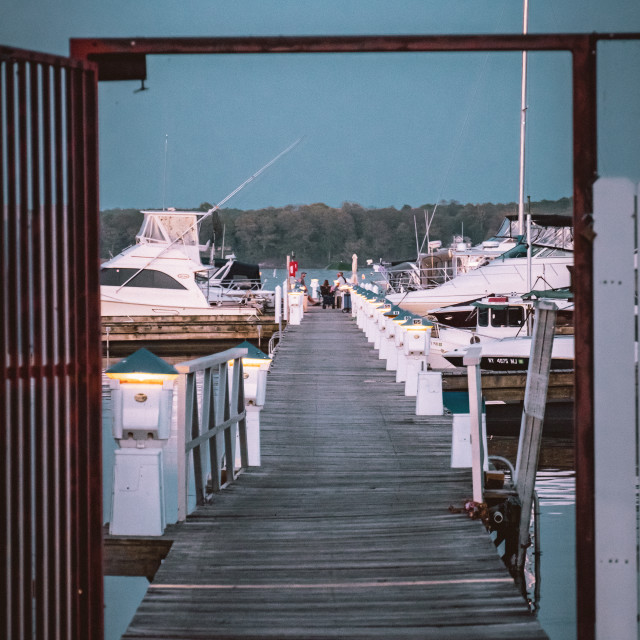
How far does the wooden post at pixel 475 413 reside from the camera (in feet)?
25.1

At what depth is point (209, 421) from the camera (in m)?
8.77

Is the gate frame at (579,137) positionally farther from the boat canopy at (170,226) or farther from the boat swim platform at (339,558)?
the boat canopy at (170,226)

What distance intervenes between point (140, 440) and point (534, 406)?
11.7 ft

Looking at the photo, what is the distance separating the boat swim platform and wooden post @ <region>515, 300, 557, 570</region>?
1.78 ft

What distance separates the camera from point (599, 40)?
5.11 m

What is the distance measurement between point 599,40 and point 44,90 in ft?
9.98

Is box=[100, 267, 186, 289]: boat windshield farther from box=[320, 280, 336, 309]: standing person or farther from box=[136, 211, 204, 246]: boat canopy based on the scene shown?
box=[320, 280, 336, 309]: standing person

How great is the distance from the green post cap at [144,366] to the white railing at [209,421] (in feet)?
0.36

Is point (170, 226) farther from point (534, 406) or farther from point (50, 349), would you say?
point (50, 349)

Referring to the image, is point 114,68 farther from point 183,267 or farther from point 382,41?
point 183,267

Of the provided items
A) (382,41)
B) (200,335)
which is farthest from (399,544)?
(200,335)

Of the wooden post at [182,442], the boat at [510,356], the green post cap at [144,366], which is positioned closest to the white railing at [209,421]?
the wooden post at [182,442]

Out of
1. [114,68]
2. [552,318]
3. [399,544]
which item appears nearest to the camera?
[114,68]

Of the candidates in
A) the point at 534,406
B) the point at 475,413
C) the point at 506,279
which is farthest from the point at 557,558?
the point at 506,279
